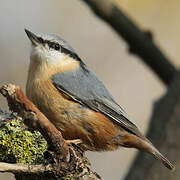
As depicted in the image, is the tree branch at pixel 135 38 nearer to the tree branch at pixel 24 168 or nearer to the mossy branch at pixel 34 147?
the mossy branch at pixel 34 147

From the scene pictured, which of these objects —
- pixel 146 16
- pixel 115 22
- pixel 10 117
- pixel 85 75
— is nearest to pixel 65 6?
pixel 146 16

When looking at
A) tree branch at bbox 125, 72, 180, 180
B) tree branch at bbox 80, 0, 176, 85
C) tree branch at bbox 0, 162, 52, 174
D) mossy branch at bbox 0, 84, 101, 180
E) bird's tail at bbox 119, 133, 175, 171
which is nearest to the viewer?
tree branch at bbox 0, 162, 52, 174

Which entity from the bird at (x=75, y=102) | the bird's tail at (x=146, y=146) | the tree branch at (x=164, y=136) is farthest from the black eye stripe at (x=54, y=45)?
the tree branch at (x=164, y=136)

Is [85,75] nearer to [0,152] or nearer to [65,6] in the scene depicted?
[0,152]

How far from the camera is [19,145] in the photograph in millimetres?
3611

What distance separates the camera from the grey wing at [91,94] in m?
4.79

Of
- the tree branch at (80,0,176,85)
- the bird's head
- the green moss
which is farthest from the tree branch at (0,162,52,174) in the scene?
the tree branch at (80,0,176,85)

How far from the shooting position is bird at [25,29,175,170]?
455 cm

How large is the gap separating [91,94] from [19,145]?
4.79 ft

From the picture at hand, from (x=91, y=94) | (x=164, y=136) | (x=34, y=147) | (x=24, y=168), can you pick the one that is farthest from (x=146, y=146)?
(x=24, y=168)

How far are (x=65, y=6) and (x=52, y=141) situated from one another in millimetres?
6349

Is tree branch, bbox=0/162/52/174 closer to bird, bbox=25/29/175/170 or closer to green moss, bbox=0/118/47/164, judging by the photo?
green moss, bbox=0/118/47/164

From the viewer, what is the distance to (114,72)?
920cm

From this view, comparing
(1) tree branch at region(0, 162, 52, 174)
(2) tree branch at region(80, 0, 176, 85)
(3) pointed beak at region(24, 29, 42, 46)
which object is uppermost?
(2) tree branch at region(80, 0, 176, 85)
